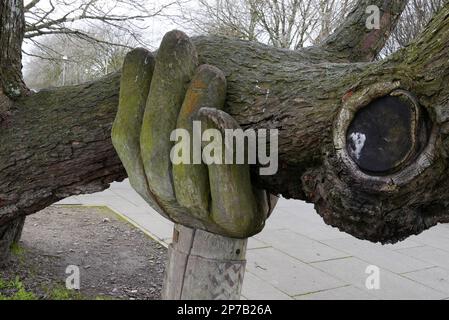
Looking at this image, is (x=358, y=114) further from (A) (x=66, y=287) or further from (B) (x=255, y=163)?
(A) (x=66, y=287)

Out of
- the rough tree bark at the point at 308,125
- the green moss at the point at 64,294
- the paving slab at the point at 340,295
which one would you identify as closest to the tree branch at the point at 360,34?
the rough tree bark at the point at 308,125

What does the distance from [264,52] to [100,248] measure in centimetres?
361

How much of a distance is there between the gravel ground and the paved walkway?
1.68ft

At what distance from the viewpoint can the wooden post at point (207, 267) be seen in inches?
86.2

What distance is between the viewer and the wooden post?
2.19m

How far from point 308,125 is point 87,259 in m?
3.56

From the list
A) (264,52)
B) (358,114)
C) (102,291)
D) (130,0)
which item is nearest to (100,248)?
(102,291)

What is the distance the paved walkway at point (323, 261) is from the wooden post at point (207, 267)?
79.0 inches

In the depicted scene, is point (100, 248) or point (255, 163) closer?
point (255, 163)

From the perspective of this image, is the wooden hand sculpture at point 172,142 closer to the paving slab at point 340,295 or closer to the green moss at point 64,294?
the green moss at point 64,294

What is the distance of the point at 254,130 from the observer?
1.71 m

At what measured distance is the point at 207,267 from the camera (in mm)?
2211

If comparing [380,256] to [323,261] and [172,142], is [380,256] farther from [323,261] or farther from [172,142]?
[172,142]

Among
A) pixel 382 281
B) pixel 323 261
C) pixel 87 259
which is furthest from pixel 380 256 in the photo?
pixel 87 259
